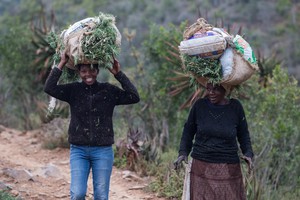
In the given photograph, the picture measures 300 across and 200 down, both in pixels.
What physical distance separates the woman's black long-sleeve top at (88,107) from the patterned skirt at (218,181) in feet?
2.95

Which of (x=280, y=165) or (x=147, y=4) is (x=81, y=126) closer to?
(x=280, y=165)

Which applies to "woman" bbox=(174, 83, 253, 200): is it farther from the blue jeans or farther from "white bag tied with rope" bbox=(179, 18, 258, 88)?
the blue jeans

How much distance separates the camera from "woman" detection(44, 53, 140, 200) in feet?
16.7

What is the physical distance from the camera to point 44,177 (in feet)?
27.2

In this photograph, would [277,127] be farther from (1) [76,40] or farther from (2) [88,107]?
(1) [76,40]

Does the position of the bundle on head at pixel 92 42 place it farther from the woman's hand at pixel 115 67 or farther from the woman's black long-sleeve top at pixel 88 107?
the woman's black long-sleeve top at pixel 88 107

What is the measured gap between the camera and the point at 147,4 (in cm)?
3741

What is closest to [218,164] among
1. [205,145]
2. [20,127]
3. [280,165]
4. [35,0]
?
[205,145]

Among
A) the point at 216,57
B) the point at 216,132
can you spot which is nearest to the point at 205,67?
the point at 216,57

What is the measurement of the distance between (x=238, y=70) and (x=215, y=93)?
0.30 m

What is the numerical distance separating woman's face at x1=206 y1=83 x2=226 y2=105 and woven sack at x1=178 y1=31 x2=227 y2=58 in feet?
0.94

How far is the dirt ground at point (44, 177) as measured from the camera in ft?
24.6

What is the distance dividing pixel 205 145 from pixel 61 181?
358 centimetres

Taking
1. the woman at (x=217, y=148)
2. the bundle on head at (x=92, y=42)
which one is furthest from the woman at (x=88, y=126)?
the woman at (x=217, y=148)
